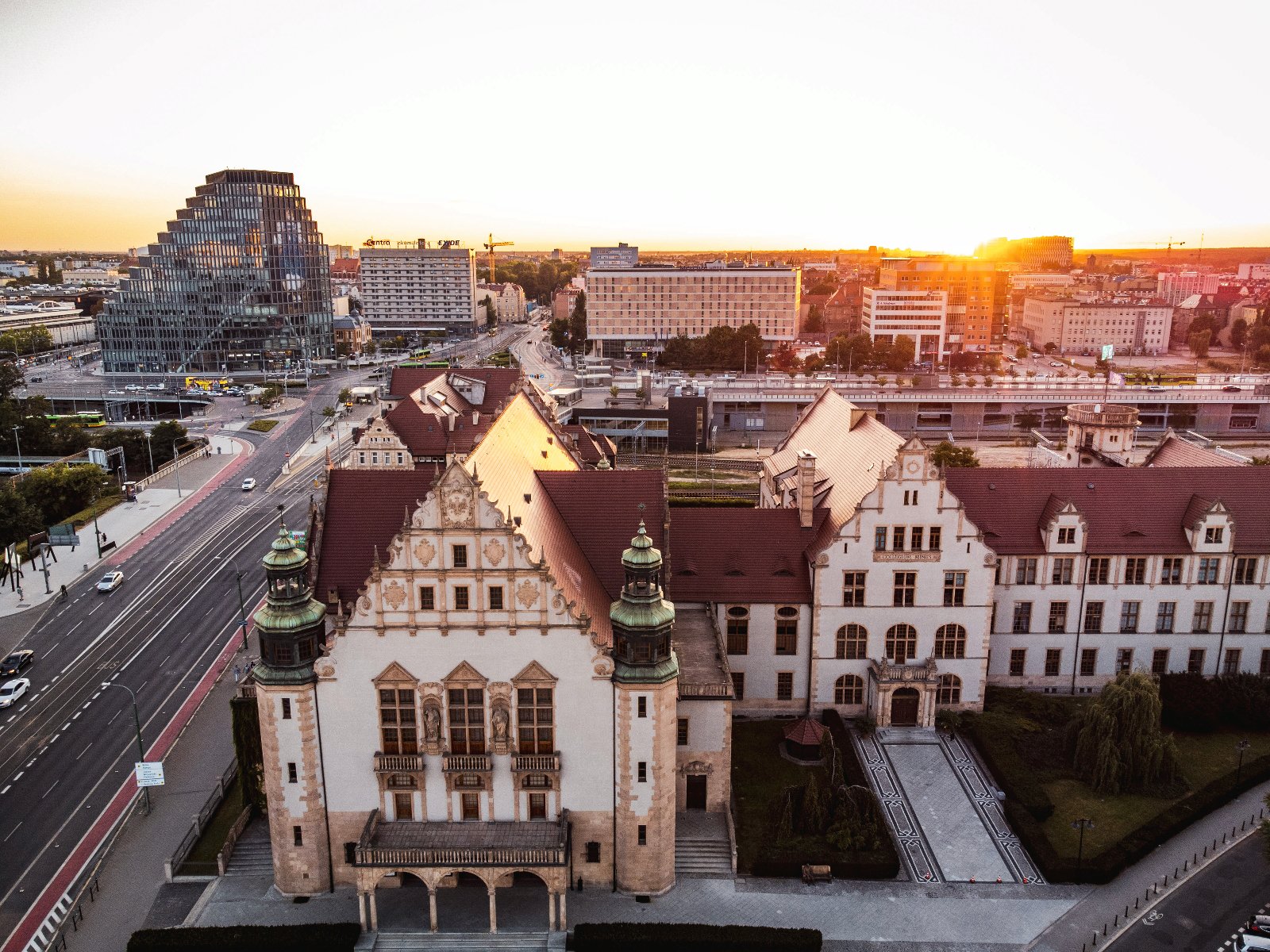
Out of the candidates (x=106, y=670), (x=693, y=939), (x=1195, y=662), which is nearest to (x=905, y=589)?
(x=1195, y=662)

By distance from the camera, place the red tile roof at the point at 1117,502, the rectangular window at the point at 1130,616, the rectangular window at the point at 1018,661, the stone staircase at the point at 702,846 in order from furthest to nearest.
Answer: the rectangular window at the point at 1018,661
the rectangular window at the point at 1130,616
the red tile roof at the point at 1117,502
the stone staircase at the point at 702,846

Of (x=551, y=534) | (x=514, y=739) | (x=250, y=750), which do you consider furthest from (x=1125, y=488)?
(x=250, y=750)

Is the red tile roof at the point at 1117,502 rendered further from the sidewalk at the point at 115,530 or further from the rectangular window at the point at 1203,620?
the sidewalk at the point at 115,530

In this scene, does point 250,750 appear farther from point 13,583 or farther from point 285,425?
point 285,425

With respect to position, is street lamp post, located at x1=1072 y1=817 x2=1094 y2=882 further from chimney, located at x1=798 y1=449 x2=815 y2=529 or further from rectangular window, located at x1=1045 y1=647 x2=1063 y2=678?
chimney, located at x1=798 y1=449 x2=815 y2=529

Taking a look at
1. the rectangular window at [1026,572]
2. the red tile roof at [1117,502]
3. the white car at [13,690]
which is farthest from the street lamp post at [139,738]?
the rectangular window at [1026,572]

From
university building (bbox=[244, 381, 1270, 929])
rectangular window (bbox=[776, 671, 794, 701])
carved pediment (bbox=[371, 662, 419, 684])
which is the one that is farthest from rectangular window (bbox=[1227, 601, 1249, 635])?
carved pediment (bbox=[371, 662, 419, 684])

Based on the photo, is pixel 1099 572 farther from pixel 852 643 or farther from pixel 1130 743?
pixel 852 643
